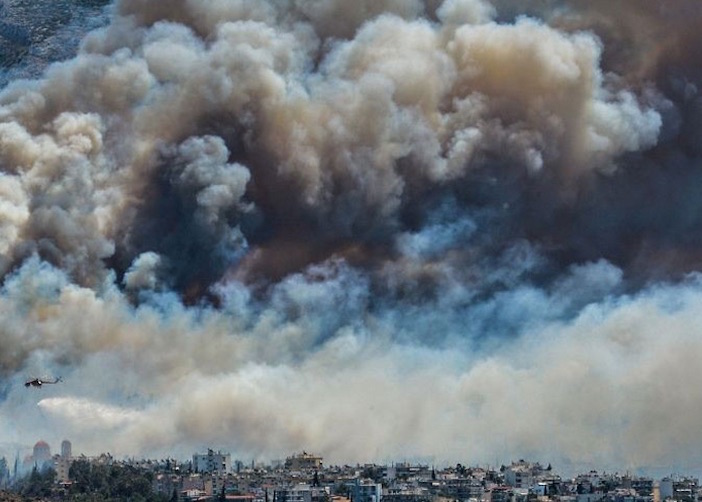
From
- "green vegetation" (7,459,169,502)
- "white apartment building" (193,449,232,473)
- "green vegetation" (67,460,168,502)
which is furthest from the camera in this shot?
"white apartment building" (193,449,232,473)

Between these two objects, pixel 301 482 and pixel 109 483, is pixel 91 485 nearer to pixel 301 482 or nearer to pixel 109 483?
pixel 109 483

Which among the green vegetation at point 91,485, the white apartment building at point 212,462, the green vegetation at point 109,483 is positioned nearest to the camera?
the green vegetation at point 91,485

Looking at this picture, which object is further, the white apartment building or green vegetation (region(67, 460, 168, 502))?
the white apartment building

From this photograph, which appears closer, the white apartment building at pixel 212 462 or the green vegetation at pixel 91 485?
the green vegetation at pixel 91 485

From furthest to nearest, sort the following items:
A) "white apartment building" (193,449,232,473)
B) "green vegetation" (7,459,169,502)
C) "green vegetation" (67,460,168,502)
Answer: "white apartment building" (193,449,232,473)
"green vegetation" (67,460,168,502)
"green vegetation" (7,459,169,502)

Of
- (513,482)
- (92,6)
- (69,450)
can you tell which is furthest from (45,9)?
(513,482)

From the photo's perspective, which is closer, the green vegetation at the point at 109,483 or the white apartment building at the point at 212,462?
the green vegetation at the point at 109,483

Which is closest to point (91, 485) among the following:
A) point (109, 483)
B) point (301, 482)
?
point (109, 483)

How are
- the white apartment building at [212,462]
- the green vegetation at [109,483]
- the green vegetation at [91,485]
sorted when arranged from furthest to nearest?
the white apartment building at [212,462] < the green vegetation at [109,483] < the green vegetation at [91,485]

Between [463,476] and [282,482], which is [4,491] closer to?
[282,482]
